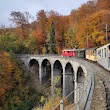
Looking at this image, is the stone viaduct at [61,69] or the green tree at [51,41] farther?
the green tree at [51,41]

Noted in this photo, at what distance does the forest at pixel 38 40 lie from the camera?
36.1 m

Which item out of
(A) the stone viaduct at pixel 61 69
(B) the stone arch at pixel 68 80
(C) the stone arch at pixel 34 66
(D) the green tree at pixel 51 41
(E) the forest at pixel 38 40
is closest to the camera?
(A) the stone viaduct at pixel 61 69

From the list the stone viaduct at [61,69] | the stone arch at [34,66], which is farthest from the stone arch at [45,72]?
the stone arch at [34,66]

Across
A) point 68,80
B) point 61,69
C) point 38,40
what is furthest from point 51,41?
point 68,80

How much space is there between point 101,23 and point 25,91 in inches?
718

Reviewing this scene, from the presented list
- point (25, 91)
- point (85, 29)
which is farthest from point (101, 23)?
point (25, 91)

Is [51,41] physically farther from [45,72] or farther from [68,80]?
[68,80]

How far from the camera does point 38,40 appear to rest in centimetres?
6494

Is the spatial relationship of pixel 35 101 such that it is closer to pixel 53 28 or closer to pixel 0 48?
pixel 0 48

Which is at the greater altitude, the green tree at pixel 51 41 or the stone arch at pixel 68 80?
the green tree at pixel 51 41

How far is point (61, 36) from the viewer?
65.7 m

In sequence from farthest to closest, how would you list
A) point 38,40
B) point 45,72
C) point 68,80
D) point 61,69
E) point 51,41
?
1. point 38,40
2. point 51,41
3. point 45,72
4. point 61,69
5. point 68,80

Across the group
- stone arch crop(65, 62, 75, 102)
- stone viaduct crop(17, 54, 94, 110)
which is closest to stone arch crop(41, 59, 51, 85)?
stone viaduct crop(17, 54, 94, 110)

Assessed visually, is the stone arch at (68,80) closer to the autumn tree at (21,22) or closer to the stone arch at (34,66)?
the stone arch at (34,66)
